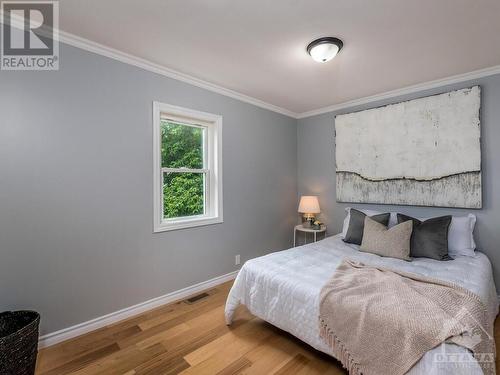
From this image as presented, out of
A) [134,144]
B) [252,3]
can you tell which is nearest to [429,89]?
[252,3]

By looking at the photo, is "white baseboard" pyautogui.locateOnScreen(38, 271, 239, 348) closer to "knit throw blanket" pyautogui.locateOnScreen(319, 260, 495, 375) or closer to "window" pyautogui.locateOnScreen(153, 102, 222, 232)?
"window" pyautogui.locateOnScreen(153, 102, 222, 232)

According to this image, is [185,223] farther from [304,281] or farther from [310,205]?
[310,205]

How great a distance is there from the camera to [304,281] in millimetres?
1882

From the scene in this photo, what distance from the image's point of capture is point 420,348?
4.12ft

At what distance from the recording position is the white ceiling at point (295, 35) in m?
1.69

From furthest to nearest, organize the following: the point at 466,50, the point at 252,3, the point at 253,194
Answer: the point at 253,194 → the point at 466,50 → the point at 252,3

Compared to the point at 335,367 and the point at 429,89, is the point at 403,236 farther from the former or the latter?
the point at 429,89

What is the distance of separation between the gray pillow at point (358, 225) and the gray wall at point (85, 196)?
1.65m

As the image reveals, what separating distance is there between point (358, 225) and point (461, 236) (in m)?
0.97

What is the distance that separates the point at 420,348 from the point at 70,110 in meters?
2.87

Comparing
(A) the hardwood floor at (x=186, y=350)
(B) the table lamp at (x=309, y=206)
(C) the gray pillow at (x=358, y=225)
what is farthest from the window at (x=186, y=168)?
(C) the gray pillow at (x=358, y=225)

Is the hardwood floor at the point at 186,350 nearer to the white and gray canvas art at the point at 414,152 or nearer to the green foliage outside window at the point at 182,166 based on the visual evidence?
the green foliage outside window at the point at 182,166

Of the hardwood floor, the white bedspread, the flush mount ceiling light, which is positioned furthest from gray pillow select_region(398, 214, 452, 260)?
the flush mount ceiling light

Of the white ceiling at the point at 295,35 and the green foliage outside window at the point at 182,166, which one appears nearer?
the white ceiling at the point at 295,35
